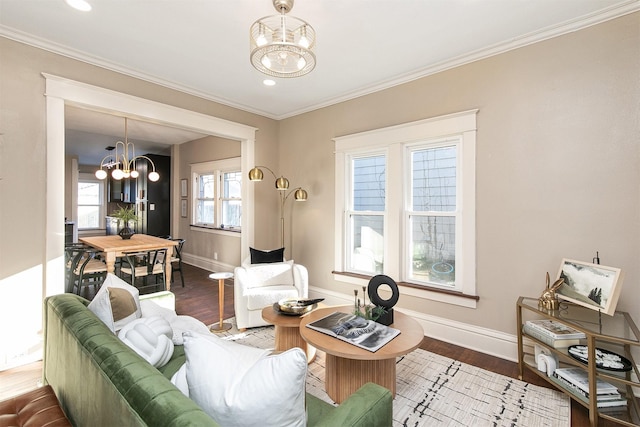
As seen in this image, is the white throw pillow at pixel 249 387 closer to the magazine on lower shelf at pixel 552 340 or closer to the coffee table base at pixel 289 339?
the coffee table base at pixel 289 339

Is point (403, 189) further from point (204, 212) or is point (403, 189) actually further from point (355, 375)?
point (204, 212)

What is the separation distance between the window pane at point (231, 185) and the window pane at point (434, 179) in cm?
363

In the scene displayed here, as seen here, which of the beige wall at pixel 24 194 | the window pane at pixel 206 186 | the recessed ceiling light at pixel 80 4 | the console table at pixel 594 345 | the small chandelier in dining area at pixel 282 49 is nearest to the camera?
the small chandelier in dining area at pixel 282 49

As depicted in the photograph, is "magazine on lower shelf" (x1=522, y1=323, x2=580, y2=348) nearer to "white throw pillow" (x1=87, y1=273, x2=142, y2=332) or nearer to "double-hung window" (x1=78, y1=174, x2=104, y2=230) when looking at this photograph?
"white throw pillow" (x1=87, y1=273, x2=142, y2=332)

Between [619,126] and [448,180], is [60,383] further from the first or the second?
[619,126]

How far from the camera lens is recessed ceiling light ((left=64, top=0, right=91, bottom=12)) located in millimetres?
2133

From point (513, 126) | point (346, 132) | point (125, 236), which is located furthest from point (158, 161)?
point (513, 126)

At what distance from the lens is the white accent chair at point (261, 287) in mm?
3232

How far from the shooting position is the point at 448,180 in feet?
10.2

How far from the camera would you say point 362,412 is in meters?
1.15

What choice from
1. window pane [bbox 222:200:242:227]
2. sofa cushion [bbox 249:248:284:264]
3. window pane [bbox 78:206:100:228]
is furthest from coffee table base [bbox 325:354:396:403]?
window pane [bbox 78:206:100:228]

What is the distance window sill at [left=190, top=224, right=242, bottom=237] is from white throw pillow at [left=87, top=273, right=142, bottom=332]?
11.7ft

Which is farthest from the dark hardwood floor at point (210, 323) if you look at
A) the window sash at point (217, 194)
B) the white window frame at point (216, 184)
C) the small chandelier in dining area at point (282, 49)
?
the small chandelier in dining area at point (282, 49)

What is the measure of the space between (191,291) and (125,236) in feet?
4.68
